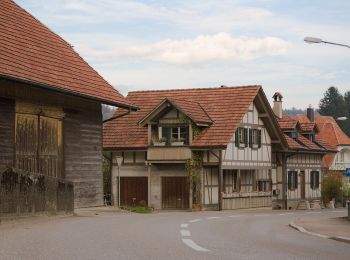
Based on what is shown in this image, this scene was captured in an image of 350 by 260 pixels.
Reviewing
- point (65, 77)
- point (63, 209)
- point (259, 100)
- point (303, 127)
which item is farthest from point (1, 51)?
point (303, 127)

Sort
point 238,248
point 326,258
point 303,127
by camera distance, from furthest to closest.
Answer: point 303,127 < point 238,248 < point 326,258

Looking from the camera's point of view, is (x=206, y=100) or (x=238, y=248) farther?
(x=206, y=100)

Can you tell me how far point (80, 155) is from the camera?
3009 centimetres

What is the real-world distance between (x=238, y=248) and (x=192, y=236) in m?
3.08

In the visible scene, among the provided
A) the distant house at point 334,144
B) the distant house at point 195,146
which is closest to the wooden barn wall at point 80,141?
the distant house at point 195,146

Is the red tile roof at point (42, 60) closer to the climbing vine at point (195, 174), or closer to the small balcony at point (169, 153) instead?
the small balcony at point (169, 153)

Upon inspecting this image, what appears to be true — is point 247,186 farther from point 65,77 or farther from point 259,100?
Result: point 65,77

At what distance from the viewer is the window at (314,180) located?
57.6m

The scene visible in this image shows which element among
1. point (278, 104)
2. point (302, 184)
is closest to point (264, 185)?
point (302, 184)

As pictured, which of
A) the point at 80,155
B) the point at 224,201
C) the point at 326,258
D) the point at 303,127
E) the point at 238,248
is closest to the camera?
the point at 326,258

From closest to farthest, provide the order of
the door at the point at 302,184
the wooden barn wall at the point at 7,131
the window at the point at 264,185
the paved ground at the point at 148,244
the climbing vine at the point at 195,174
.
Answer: the paved ground at the point at 148,244 → the wooden barn wall at the point at 7,131 → the climbing vine at the point at 195,174 → the window at the point at 264,185 → the door at the point at 302,184

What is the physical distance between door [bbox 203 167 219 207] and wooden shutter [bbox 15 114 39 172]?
17050 mm

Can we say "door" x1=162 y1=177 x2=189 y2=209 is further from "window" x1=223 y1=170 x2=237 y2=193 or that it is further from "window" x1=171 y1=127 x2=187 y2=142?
"window" x1=223 y1=170 x2=237 y2=193

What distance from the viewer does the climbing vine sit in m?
41.5
